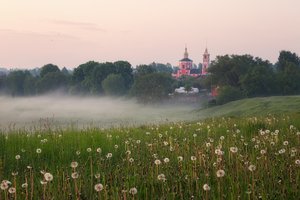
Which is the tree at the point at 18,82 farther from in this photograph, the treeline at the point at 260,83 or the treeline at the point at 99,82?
the treeline at the point at 260,83

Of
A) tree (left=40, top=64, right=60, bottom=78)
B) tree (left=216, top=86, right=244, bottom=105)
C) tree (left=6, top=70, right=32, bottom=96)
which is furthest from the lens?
tree (left=6, top=70, right=32, bottom=96)

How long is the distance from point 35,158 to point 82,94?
469 ft

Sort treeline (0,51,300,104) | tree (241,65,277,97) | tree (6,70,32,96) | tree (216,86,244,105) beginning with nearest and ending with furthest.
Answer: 1. tree (216,86,244,105)
2. tree (241,65,277,97)
3. treeline (0,51,300,104)
4. tree (6,70,32,96)

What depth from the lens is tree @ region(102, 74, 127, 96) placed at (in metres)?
134

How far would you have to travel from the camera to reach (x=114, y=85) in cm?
13388

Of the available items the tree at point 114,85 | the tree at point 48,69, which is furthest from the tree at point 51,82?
the tree at point 114,85

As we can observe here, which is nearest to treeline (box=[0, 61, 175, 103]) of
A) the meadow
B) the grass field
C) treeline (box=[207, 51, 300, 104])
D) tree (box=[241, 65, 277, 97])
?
treeline (box=[207, 51, 300, 104])

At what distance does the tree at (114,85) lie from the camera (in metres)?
134

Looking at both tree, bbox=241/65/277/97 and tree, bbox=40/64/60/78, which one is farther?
tree, bbox=40/64/60/78

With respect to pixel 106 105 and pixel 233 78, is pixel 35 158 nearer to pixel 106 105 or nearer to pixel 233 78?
pixel 233 78

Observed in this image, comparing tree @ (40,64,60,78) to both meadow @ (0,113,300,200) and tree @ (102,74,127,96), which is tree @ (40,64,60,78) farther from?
meadow @ (0,113,300,200)

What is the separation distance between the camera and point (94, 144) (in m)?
10.3

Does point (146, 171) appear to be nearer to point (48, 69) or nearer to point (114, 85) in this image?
point (114, 85)

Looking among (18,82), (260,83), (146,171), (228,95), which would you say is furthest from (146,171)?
(18,82)
